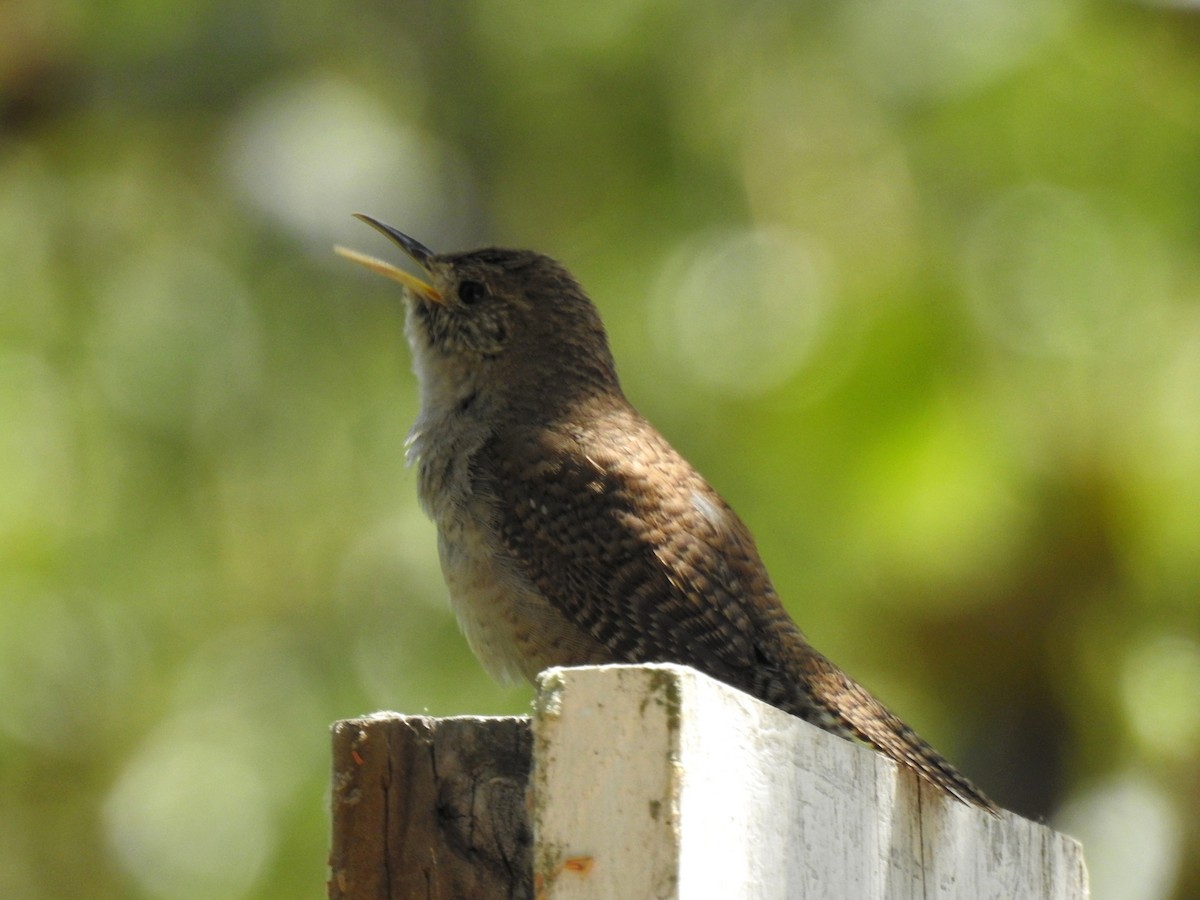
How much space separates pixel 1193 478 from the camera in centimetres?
652

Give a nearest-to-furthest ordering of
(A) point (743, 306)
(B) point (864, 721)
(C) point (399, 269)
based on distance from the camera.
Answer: (B) point (864, 721) → (C) point (399, 269) → (A) point (743, 306)

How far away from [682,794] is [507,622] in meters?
1.81

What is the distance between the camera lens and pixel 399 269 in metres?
4.52

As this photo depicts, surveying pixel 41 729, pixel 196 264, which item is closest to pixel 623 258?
pixel 196 264

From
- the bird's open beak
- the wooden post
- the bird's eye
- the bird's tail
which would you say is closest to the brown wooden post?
the wooden post

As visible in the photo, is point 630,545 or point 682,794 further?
Answer: point 630,545

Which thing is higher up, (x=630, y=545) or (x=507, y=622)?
(x=630, y=545)

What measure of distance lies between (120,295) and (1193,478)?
4878 millimetres

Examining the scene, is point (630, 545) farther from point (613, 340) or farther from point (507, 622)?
point (613, 340)

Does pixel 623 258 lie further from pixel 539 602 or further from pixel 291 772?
pixel 539 602

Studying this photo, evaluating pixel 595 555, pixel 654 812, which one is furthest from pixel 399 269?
pixel 654 812

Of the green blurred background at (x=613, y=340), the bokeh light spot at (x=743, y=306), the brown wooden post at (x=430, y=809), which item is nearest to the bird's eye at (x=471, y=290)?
the brown wooden post at (x=430, y=809)

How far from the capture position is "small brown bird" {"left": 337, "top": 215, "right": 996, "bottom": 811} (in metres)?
3.39

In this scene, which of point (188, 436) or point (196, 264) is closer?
point (188, 436)
